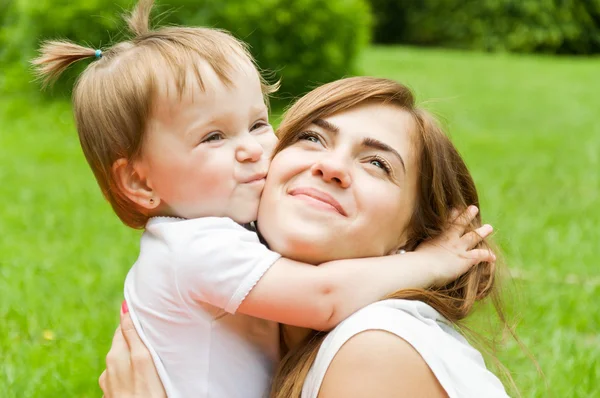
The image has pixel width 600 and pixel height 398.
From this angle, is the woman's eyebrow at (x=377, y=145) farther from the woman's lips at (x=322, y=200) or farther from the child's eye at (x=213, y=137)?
the child's eye at (x=213, y=137)

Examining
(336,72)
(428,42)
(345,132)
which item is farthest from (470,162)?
(428,42)

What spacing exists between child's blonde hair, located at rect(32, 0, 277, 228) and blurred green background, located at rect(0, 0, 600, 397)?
2.69 ft

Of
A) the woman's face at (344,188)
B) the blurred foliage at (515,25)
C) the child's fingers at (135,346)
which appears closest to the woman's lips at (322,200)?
the woman's face at (344,188)

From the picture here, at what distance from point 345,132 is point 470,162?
18.6 ft

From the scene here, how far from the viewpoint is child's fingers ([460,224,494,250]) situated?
2.72 m

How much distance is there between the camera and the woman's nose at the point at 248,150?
2512 mm

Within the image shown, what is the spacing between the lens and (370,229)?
8.14 ft

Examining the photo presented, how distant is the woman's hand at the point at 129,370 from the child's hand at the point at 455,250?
84 cm

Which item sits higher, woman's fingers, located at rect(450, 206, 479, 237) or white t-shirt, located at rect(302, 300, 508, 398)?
woman's fingers, located at rect(450, 206, 479, 237)

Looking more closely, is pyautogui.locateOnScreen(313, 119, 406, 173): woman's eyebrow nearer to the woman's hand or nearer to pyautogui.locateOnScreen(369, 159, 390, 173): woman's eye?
pyautogui.locateOnScreen(369, 159, 390, 173): woman's eye

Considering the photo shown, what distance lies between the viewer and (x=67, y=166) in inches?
305

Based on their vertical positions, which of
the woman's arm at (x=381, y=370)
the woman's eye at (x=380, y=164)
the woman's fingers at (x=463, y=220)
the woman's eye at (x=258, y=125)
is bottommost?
the woman's arm at (x=381, y=370)

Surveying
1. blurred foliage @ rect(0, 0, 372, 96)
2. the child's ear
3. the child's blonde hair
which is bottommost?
blurred foliage @ rect(0, 0, 372, 96)

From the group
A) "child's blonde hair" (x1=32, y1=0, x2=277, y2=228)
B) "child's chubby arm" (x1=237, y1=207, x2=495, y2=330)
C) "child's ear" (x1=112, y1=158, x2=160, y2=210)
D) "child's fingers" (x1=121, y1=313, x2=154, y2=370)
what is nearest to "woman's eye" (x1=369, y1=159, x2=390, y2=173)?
"child's chubby arm" (x1=237, y1=207, x2=495, y2=330)
